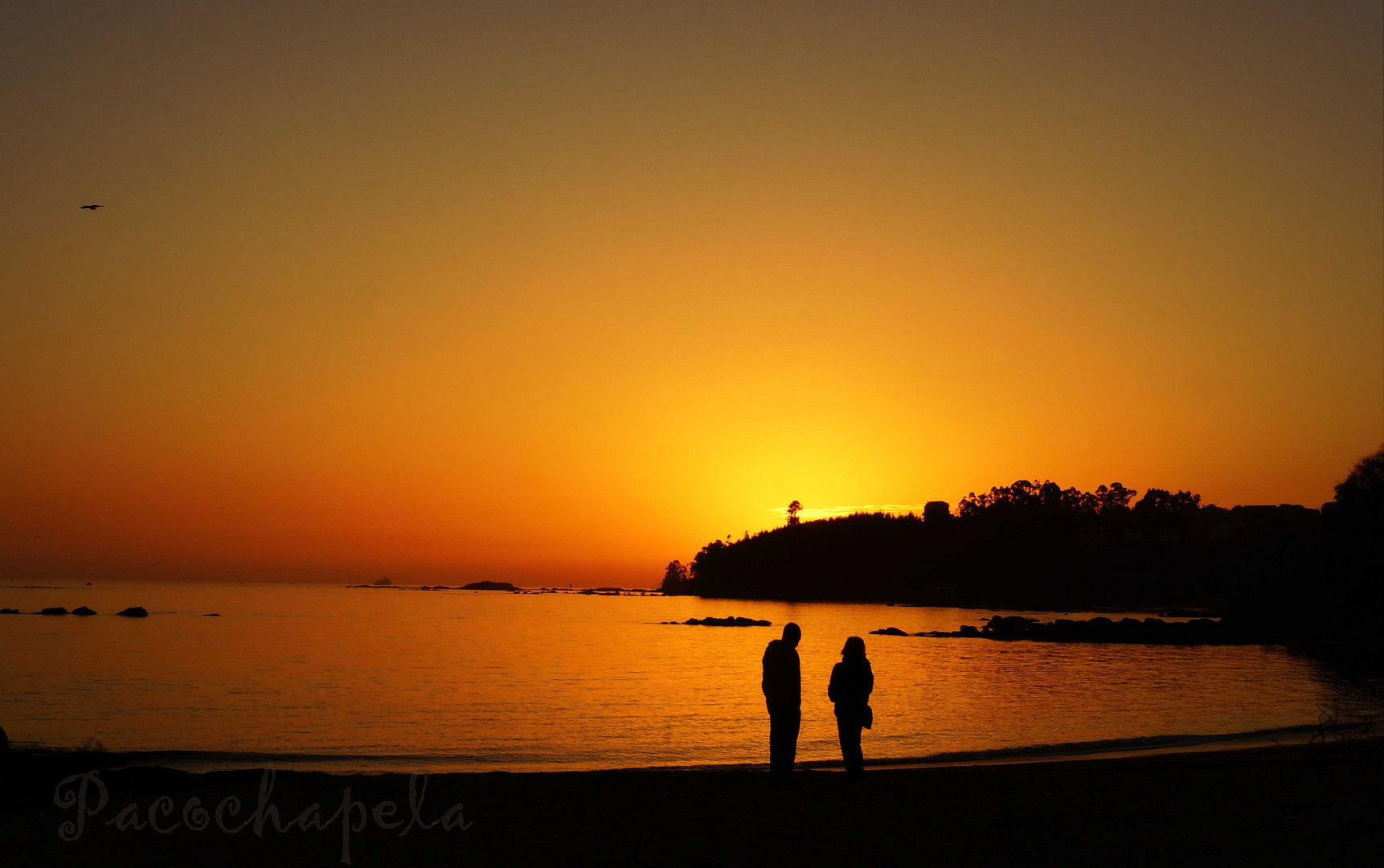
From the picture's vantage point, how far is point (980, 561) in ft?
656

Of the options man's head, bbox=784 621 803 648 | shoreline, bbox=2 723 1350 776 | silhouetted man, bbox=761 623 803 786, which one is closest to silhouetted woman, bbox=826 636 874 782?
silhouetted man, bbox=761 623 803 786

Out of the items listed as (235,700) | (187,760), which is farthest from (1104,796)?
(235,700)

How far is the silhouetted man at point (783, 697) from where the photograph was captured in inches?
532

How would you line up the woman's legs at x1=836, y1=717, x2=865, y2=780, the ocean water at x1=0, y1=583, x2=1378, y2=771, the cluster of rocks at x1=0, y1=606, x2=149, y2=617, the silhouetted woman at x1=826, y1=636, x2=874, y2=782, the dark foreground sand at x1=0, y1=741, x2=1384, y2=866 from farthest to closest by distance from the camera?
1. the cluster of rocks at x1=0, y1=606, x2=149, y2=617
2. the ocean water at x1=0, y1=583, x2=1378, y2=771
3. the woman's legs at x1=836, y1=717, x2=865, y2=780
4. the silhouetted woman at x1=826, y1=636, x2=874, y2=782
5. the dark foreground sand at x1=0, y1=741, x2=1384, y2=866

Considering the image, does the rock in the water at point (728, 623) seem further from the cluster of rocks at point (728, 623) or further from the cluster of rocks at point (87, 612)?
the cluster of rocks at point (87, 612)

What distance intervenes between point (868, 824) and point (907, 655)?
53378 mm

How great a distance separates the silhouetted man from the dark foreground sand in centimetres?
48

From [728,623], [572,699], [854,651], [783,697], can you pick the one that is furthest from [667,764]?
[728,623]

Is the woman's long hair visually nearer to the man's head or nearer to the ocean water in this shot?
the man's head

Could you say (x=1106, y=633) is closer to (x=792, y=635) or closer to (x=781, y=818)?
(x=792, y=635)

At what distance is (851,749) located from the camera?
14.7 m

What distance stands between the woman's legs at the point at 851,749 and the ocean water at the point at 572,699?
6866mm

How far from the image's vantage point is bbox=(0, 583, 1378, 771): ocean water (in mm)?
24438

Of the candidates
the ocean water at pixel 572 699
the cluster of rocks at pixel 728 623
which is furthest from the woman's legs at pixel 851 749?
the cluster of rocks at pixel 728 623
